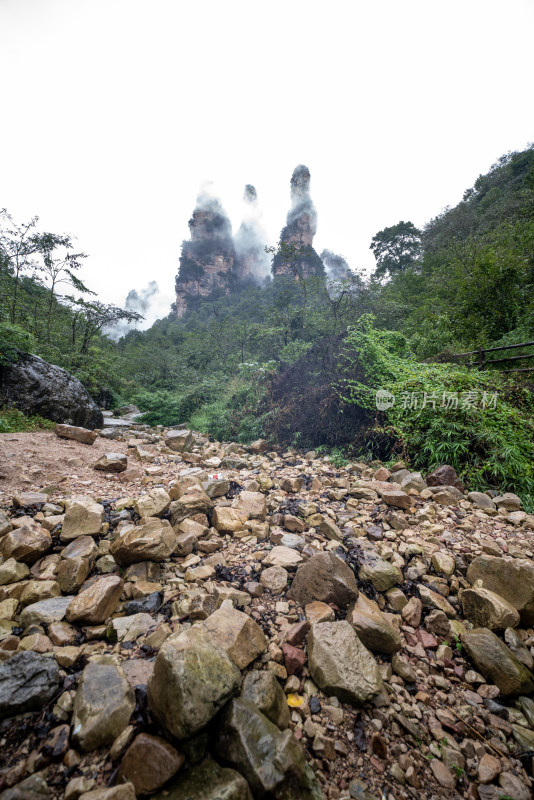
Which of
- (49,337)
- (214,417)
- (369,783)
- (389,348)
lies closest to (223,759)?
(369,783)

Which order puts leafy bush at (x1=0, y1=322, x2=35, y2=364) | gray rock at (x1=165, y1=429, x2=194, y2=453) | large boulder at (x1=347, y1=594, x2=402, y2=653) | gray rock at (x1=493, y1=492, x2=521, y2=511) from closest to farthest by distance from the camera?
large boulder at (x1=347, y1=594, x2=402, y2=653) → gray rock at (x1=493, y1=492, x2=521, y2=511) → gray rock at (x1=165, y1=429, x2=194, y2=453) → leafy bush at (x1=0, y1=322, x2=35, y2=364)

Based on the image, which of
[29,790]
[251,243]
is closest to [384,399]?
[29,790]

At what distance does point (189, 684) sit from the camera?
3.51 feet

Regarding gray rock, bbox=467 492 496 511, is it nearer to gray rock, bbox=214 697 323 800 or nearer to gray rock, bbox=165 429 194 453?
gray rock, bbox=214 697 323 800

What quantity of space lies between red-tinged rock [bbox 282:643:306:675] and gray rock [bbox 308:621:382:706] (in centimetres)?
4

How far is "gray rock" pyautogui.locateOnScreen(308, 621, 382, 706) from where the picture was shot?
128 cm

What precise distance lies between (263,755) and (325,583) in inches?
35.0

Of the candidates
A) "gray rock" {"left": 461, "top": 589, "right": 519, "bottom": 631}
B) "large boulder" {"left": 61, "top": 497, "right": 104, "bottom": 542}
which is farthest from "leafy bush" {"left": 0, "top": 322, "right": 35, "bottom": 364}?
"gray rock" {"left": 461, "top": 589, "right": 519, "bottom": 631}

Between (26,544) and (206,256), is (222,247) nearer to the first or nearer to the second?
(206,256)

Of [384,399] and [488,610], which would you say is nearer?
[488,610]

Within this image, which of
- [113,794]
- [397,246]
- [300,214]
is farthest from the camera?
[300,214]

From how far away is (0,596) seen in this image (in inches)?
64.6

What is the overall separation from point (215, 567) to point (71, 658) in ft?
2.97

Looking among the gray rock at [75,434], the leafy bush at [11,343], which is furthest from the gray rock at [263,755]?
the leafy bush at [11,343]
